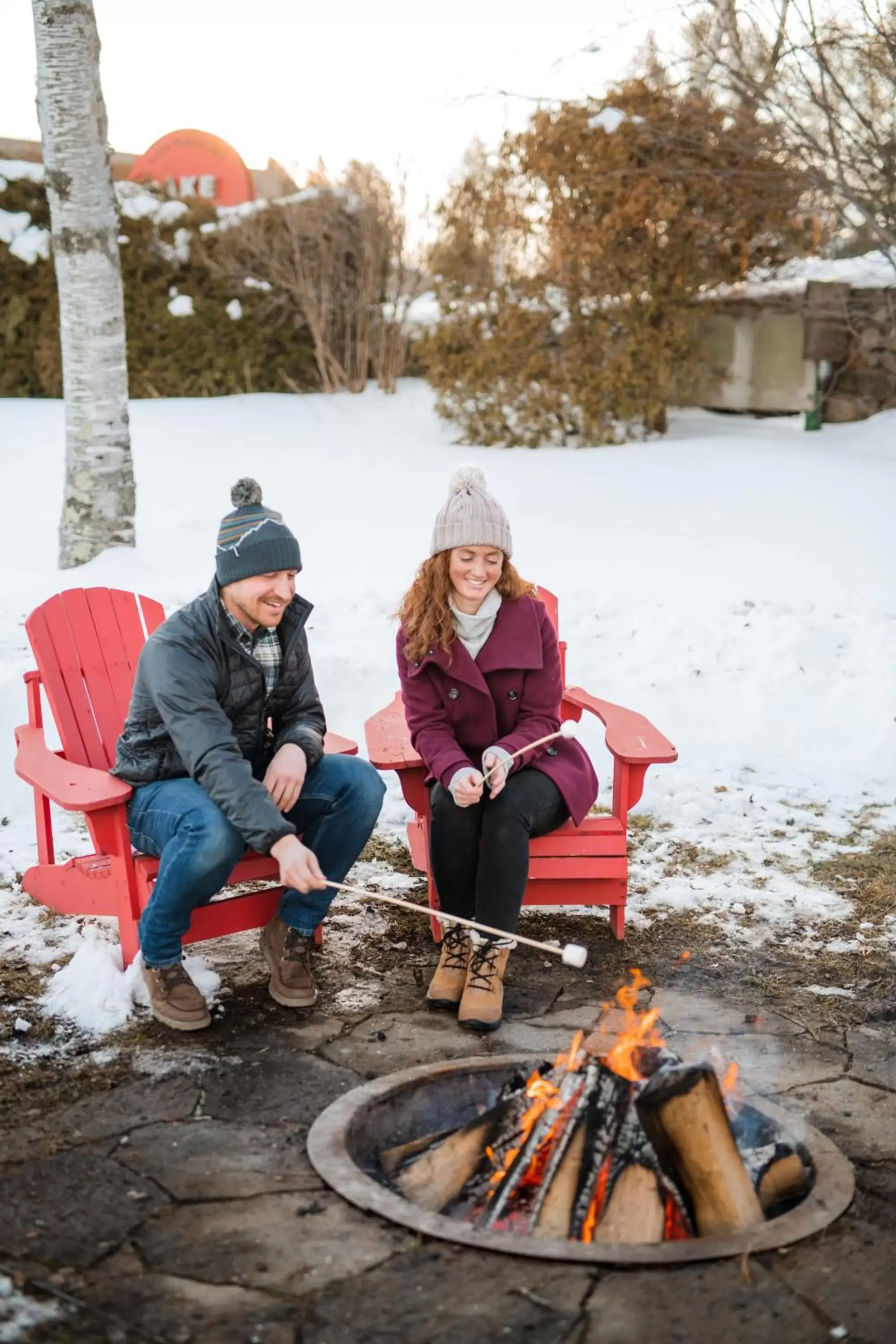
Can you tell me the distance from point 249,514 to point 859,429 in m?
9.12

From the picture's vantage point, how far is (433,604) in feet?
13.4

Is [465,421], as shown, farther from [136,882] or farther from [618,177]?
[136,882]

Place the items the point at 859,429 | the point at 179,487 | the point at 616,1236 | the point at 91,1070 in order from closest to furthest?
the point at 616,1236, the point at 91,1070, the point at 179,487, the point at 859,429

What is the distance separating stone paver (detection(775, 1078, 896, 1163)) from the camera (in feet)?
9.93

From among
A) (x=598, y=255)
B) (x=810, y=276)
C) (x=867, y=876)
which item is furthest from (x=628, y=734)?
(x=810, y=276)

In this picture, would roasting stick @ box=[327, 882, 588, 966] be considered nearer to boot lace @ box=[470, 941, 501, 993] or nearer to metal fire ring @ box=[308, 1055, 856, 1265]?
boot lace @ box=[470, 941, 501, 993]

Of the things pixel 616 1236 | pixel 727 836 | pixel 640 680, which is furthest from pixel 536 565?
pixel 616 1236

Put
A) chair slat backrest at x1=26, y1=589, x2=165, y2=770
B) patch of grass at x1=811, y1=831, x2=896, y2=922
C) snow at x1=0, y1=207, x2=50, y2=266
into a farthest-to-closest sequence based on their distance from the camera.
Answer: snow at x1=0, y1=207, x2=50, y2=266 → patch of grass at x1=811, y1=831, x2=896, y2=922 → chair slat backrest at x1=26, y1=589, x2=165, y2=770

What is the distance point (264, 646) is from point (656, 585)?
405cm

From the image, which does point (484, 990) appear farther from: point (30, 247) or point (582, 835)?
point (30, 247)

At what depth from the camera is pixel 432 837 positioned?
3.89 meters

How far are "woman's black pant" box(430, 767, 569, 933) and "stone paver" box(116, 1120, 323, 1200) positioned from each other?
0.96 metres

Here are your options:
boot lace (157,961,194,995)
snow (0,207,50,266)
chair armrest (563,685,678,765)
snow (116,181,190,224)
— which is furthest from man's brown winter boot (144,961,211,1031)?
snow (116,181,190,224)

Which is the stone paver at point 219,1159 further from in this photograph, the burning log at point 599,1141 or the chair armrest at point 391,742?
the chair armrest at point 391,742
